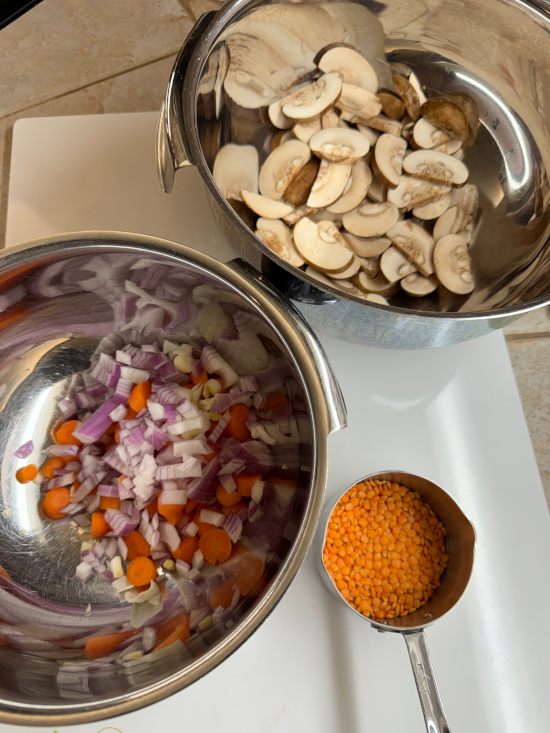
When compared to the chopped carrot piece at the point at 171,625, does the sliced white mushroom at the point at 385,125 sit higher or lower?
higher

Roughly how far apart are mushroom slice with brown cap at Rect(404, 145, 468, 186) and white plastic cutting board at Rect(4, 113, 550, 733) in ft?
0.92

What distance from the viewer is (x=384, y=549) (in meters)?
0.71

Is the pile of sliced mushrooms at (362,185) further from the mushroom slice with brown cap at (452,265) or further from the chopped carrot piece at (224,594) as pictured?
the chopped carrot piece at (224,594)

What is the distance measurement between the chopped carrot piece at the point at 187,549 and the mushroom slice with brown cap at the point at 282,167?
521 mm

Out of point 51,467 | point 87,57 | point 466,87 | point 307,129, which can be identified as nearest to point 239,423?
point 51,467

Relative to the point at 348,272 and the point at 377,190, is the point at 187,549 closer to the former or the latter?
the point at 348,272

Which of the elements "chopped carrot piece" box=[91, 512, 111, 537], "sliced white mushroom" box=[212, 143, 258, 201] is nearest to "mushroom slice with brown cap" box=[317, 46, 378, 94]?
"sliced white mushroom" box=[212, 143, 258, 201]

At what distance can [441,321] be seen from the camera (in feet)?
1.89

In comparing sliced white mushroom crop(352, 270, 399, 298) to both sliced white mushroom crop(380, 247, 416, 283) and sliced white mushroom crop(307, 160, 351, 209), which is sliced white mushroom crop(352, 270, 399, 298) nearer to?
sliced white mushroom crop(380, 247, 416, 283)

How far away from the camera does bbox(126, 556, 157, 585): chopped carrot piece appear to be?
2.20 ft

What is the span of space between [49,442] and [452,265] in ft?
2.17

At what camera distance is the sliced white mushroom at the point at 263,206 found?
0.75 meters

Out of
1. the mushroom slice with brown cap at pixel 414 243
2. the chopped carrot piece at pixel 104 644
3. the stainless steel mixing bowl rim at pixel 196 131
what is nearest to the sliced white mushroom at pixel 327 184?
the mushroom slice with brown cap at pixel 414 243

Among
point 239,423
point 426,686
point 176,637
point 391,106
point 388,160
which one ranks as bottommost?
point 426,686
